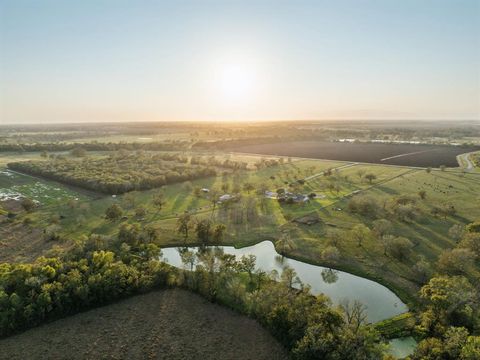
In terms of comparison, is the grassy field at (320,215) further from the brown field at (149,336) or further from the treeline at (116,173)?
the brown field at (149,336)

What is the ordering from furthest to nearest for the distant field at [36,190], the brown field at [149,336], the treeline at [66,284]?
the distant field at [36,190] < the treeline at [66,284] < the brown field at [149,336]

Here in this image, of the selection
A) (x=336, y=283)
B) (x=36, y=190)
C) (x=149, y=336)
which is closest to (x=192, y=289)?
(x=149, y=336)

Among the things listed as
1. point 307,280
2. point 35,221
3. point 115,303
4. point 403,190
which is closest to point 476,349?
point 307,280

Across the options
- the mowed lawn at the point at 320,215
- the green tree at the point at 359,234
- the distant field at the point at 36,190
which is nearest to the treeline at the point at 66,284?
the mowed lawn at the point at 320,215

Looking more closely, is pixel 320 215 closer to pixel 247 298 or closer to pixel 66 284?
pixel 247 298

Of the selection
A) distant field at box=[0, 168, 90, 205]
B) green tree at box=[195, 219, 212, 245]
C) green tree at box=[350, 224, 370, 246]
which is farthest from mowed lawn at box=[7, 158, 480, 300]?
distant field at box=[0, 168, 90, 205]

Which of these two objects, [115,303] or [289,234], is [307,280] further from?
[115,303]
